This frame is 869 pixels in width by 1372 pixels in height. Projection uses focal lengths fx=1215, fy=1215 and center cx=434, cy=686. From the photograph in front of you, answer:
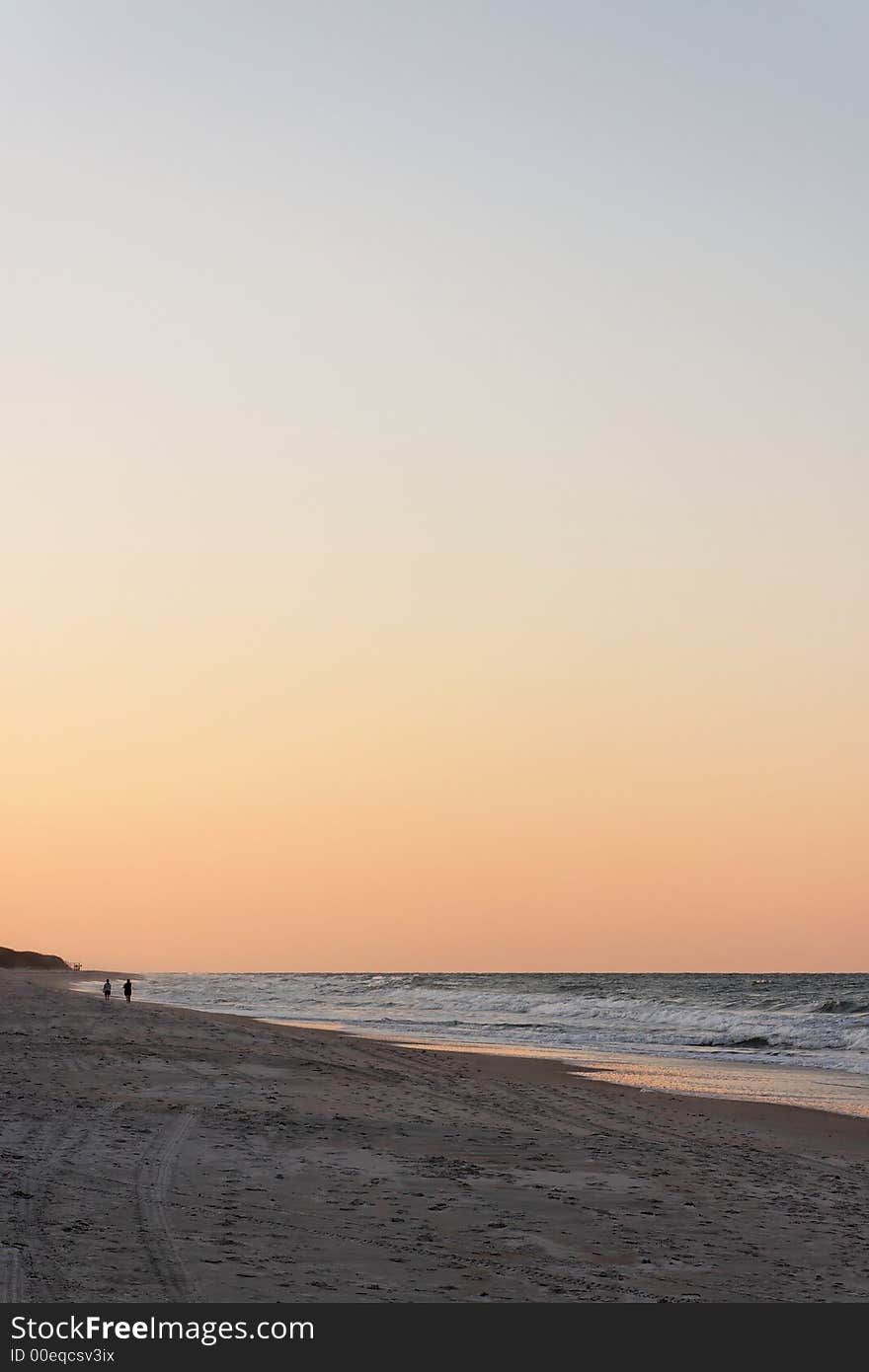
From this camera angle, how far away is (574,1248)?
10750 millimetres

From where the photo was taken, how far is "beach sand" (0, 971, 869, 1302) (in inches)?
370

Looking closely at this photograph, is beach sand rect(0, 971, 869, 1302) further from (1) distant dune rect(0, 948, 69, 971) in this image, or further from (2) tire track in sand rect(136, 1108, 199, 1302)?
(1) distant dune rect(0, 948, 69, 971)

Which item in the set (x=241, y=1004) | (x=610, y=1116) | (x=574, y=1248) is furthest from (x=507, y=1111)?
(x=241, y=1004)

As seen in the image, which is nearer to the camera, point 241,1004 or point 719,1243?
point 719,1243

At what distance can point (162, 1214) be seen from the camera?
432 inches

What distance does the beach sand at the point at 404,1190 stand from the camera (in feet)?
30.9

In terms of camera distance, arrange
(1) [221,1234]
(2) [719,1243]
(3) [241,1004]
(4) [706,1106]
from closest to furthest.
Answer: (1) [221,1234] → (2) [719,1243] → (4) [706,1106] → (3) [241,1004]

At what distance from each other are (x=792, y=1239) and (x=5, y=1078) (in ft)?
45.4
